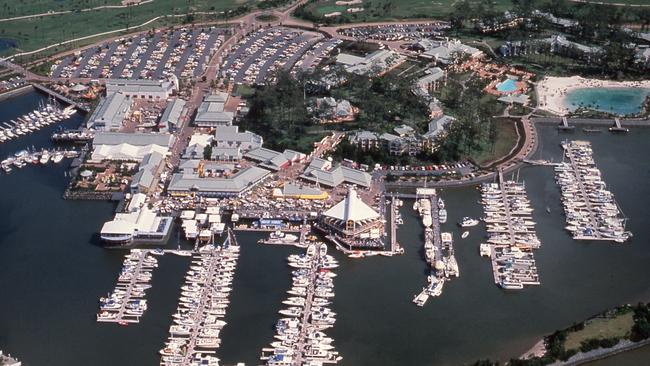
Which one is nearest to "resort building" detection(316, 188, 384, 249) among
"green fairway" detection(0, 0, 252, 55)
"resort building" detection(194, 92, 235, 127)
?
"resort building" detection(194, 92, 235, 127)

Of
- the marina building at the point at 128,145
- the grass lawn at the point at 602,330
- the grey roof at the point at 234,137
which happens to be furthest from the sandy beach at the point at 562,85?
the marina building at the point at 128,145

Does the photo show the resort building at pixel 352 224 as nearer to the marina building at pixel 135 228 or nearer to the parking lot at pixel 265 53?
the marina building at pixel 135 228

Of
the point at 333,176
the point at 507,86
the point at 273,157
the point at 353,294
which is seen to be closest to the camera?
the point at 353,294

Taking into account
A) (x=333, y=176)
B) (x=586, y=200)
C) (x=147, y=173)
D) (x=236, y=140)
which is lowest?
(x=586, y=200)

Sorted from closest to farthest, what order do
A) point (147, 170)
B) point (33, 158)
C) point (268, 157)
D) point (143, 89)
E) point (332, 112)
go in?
point (147, 170) → point (268, 157) → point (33, 158) → point (332, 112) → point (143, 89)

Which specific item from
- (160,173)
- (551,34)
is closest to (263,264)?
(160,173)

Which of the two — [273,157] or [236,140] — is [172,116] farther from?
[273,157]

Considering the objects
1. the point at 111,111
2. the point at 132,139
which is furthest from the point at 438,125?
the point at 111,111
